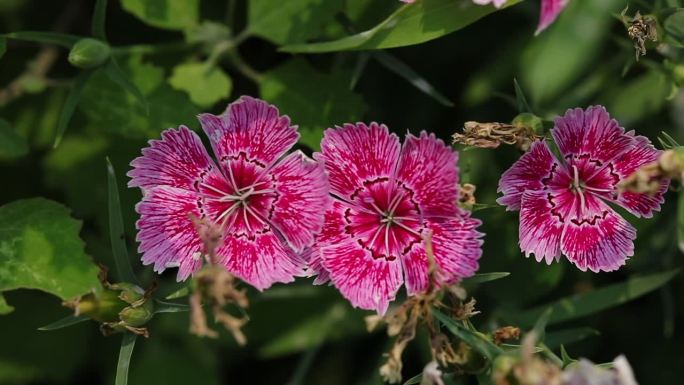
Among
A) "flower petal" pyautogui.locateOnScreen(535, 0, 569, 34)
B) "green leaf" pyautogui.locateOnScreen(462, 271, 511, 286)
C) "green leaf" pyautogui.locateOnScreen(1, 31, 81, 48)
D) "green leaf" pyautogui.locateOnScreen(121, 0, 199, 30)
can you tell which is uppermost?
"green leaf" pyautogui.locateOnScreen(121, 0, 199, 30)

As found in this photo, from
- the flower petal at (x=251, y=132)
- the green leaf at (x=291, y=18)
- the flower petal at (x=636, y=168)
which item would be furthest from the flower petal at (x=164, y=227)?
the flower petal at (x=636, y=168)

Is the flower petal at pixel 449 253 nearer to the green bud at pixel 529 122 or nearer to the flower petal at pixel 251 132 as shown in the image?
the green bud at pixel 529 122

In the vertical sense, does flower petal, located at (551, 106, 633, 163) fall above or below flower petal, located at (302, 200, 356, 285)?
above

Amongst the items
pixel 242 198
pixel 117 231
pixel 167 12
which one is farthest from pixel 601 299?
pixel 167 12

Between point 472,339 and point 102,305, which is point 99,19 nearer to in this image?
point 102,305

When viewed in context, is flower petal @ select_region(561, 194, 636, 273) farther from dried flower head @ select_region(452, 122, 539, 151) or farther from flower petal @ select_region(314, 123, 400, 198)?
flower petal @ select_region(314, 123, 400, 198)

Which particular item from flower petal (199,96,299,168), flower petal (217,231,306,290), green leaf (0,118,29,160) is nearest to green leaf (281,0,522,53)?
flower petal (199,96,299,168)

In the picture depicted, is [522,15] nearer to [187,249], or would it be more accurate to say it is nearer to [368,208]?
[368,208]
